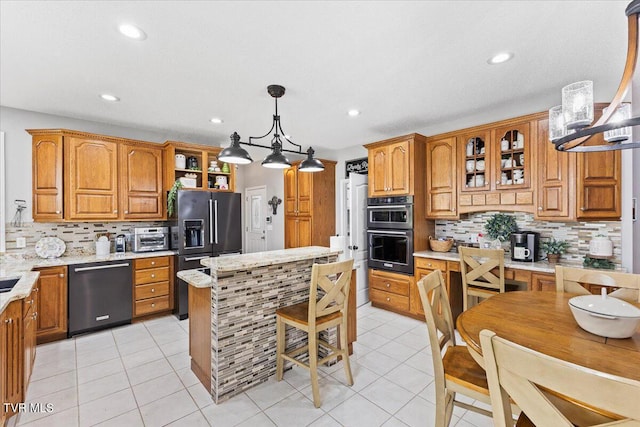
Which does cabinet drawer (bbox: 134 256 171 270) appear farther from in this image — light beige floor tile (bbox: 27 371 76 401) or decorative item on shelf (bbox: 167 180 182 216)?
light beige floor tile (bbox: 27 371 76 401)

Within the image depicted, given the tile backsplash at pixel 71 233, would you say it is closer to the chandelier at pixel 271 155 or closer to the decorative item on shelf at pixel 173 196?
the decorative item on shelf at pixel 173 196

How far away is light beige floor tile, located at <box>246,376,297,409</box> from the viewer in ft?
7.16

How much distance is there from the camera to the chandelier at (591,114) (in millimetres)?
1150

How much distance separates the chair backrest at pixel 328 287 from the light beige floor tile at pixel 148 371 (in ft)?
5.13

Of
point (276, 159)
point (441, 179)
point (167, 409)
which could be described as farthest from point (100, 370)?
point (441, 179)

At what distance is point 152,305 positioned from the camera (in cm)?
382

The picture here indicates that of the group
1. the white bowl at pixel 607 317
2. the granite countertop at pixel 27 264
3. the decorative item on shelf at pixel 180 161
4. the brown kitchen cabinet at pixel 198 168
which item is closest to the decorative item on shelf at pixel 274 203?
the brown kitchen cabinet at pixel 198 168

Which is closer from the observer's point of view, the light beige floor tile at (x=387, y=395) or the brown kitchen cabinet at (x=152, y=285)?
the light beige floor tile at (x=387, y=395)

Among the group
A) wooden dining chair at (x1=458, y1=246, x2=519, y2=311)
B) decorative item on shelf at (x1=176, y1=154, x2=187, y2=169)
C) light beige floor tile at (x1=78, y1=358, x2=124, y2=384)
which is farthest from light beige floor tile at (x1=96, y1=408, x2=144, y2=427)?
decorative item on shelf at (x1=176, y1=154, x2=187, y2=169)

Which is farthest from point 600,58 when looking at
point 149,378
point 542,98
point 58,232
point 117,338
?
point 58,232

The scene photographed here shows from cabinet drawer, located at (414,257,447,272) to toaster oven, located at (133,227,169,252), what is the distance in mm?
3491

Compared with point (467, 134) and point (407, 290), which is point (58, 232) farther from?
point (467, 134)

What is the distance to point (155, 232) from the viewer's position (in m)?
4.02

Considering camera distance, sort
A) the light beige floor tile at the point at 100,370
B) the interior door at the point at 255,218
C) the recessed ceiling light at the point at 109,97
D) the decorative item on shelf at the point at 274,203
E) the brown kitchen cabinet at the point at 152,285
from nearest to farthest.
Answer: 1. the light beige floor tile at the point at 100,370
2. the recessed ceiling light at the point at 109,97
3. the brown kitchen cabinet at the point at 152,285
4. the decorative item on shelf at the point at 274,203
5. the interior door at the point at 255,218
